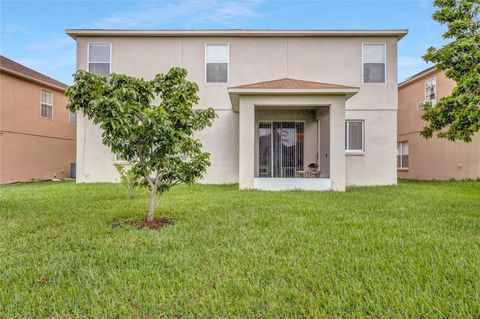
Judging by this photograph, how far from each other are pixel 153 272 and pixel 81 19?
14.6 meters

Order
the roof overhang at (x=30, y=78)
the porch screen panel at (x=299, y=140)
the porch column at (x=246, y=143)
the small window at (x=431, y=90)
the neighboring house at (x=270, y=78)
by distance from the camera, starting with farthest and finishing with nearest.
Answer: the small window at (x=431, y=90), the roof overhang at (x=30, y=78), the porch screen panel at (x=299, y=140), the neighboring house at (x=270, y=78), the porch column at (x=246, y=143)

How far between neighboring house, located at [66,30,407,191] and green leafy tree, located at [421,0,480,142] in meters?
2.76

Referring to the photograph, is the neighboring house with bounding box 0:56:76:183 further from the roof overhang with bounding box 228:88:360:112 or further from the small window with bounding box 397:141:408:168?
the small window with bounding box 397:141:408:168

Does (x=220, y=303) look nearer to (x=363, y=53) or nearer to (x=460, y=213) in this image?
(x=460, y=213)

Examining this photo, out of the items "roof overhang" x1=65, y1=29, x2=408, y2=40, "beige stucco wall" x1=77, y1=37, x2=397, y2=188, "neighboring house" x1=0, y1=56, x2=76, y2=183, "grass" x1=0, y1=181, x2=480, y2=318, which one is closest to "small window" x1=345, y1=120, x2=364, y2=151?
"beige stucco wall" x1=77, y1=37, x2=397, y2=188

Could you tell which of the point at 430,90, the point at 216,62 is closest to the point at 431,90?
the point at 430,90

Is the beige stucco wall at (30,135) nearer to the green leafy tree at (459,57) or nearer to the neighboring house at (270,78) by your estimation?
the neighboring house at (270,78)

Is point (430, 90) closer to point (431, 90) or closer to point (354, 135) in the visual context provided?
point (431, 90)

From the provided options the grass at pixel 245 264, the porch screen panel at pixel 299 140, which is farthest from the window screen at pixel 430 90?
the grass at pixel 245 264

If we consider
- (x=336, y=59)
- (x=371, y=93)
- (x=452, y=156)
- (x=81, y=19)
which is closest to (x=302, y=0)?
(x=336, y=59)

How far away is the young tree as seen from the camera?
504 cm

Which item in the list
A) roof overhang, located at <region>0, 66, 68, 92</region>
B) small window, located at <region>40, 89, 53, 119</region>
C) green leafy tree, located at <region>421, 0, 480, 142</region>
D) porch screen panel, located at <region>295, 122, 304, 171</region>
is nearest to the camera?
green leafy tree, located at <region>421, 0, 480, 142</region>

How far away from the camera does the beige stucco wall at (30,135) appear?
15.6 metres

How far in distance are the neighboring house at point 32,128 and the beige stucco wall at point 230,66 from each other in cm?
503
